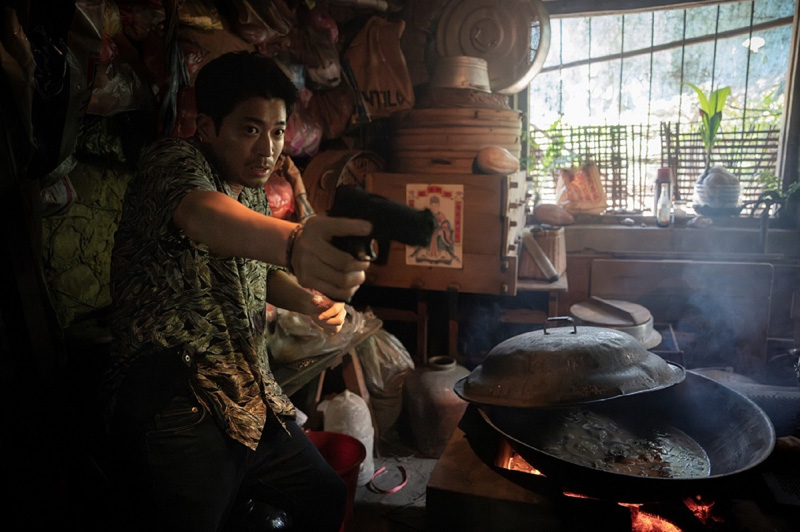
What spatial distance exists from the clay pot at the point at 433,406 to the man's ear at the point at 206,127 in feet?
9.08

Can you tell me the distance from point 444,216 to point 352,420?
1.63 m

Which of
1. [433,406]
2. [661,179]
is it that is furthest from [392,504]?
[661,179]

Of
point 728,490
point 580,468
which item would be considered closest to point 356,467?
point 580,468

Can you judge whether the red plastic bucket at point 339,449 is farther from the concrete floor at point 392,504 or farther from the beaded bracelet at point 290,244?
the beaded bracelet at point 290,244

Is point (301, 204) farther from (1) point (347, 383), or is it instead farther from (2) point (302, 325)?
(1) point (347, 383)

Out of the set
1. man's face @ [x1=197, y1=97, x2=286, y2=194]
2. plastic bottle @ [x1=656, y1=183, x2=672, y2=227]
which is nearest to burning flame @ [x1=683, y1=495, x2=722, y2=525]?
man's face @ [x1=197, y1=97, x2=286, y2=194]

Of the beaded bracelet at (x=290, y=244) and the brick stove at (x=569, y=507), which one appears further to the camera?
the brick stove at (x=569, y=507)

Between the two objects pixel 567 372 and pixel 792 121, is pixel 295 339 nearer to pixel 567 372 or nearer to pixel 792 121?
pixel 567 372

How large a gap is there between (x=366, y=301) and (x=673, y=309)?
9.35 feet

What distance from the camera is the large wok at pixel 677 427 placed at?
192 centimetres

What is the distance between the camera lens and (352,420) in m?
3.88

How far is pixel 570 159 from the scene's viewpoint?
19.8ft

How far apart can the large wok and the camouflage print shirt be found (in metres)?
1.03

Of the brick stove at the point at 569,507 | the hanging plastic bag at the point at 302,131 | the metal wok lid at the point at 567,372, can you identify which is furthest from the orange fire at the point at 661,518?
the hanging plastic bag at the point at 302,131
